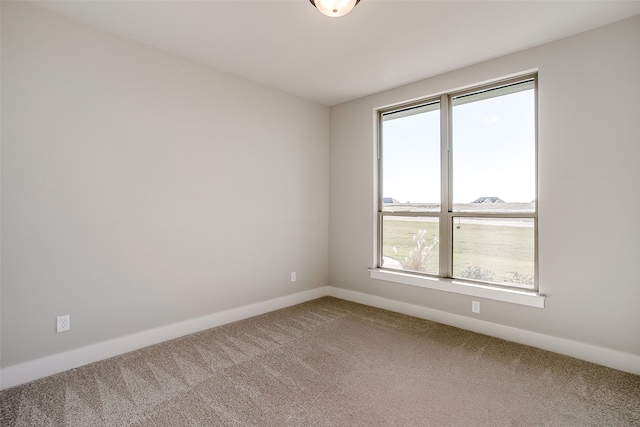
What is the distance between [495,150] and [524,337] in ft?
6.03

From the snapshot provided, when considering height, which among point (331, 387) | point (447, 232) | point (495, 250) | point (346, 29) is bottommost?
point (331, 387)

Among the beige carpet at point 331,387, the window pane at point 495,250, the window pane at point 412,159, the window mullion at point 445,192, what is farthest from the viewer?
the window pane at point 412,159

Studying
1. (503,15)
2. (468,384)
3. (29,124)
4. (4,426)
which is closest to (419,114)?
(503,15)

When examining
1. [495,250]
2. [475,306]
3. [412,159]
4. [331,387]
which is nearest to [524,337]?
[475,306]

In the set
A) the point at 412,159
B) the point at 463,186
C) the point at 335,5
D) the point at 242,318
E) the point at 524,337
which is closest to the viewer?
the point at 335,5

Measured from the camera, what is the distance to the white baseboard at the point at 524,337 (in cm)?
242

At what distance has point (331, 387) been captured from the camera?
2.18 metres

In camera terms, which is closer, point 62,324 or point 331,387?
point 331,387

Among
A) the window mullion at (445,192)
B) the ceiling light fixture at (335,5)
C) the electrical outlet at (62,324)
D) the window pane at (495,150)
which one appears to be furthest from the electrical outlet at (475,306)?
the electrical outlet at (62,324)

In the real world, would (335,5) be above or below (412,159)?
above

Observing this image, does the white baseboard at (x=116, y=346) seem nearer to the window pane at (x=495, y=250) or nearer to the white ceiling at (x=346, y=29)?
the window pane at (x=495, y=250)

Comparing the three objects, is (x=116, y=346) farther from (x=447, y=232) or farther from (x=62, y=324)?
(x=447, y=232)

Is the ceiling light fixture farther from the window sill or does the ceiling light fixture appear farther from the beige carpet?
the window sill

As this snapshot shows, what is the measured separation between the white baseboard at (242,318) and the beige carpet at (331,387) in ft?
0.28
